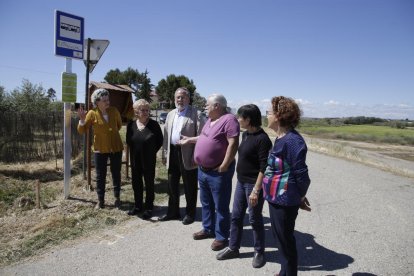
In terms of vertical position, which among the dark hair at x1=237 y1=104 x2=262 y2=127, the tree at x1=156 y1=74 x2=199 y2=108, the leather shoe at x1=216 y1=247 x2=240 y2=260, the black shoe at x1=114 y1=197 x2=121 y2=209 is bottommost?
the leather shoe at x1=216 y1=247 x2=240 y2=260

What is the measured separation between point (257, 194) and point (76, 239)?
248 centimetres

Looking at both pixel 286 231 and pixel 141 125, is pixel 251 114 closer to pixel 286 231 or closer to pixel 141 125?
pixel 286 231

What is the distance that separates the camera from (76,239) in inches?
157

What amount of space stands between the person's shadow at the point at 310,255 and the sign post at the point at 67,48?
356cm

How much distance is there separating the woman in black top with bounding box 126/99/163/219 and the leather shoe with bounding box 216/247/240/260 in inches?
65.7

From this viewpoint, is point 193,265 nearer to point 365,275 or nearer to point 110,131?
point 365,275

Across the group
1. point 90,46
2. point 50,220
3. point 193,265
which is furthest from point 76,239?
point 90,46

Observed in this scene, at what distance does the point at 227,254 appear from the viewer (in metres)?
3.58

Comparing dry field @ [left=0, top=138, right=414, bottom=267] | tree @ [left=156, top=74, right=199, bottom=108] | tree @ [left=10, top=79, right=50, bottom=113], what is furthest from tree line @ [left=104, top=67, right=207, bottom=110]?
dry field @ [left=0, top=138, right=414, bottom=267]

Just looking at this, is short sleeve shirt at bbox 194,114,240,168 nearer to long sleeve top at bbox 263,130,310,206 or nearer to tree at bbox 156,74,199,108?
long sleeve top at bbox 263,130,310,206

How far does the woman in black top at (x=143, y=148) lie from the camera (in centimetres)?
477

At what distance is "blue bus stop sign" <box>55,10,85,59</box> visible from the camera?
508 cm

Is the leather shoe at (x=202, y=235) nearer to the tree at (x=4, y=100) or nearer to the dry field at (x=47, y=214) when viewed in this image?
the dry field at (x=47, y=214)

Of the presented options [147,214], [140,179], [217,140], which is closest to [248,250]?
[217,140]
